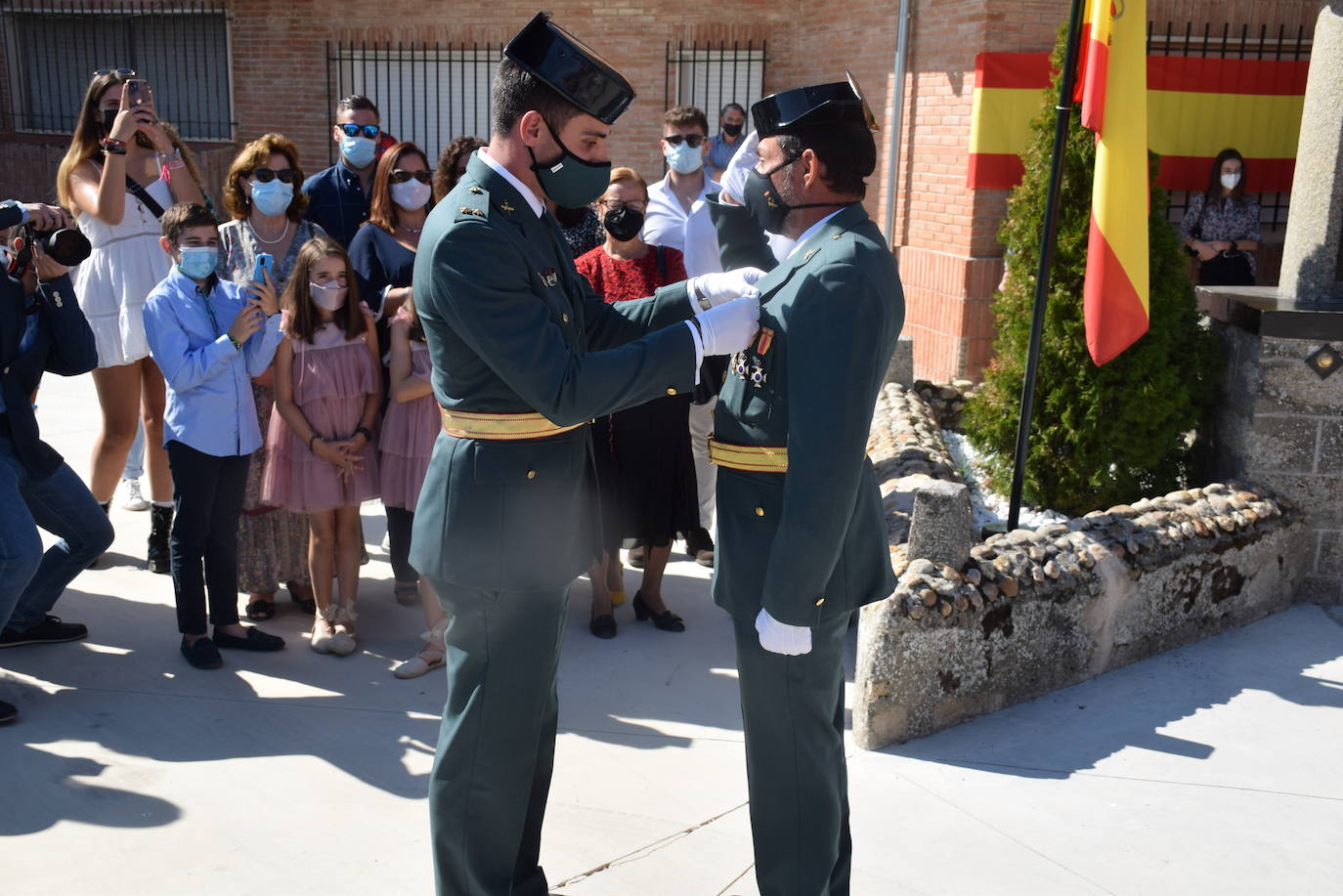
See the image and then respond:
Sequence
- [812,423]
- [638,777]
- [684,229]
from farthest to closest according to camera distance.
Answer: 1. [684,229]
2. [638,777]
3. [812,423]

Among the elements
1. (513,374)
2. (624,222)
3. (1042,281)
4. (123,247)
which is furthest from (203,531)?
(1042,281)

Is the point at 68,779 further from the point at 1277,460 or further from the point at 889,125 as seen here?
the point at 889,125

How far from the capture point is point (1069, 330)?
5.67 m

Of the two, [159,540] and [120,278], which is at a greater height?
[120,278]

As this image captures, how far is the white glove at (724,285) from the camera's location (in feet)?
9.41

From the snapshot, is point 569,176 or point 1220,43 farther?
point 1220,43

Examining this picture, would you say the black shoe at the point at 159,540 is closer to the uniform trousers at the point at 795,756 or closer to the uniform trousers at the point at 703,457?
the uniform trousers at the point at 703,457

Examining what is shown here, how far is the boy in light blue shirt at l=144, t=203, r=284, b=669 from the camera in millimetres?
4395

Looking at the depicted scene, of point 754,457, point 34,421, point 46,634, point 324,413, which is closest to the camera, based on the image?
point 754,457

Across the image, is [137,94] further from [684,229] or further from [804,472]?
[804,472]

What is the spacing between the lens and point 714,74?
502 inches

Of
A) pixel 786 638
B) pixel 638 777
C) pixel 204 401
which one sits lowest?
pixel 638 777

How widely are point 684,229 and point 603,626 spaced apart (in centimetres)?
166

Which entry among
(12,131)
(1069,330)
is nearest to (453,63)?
(12,131)
